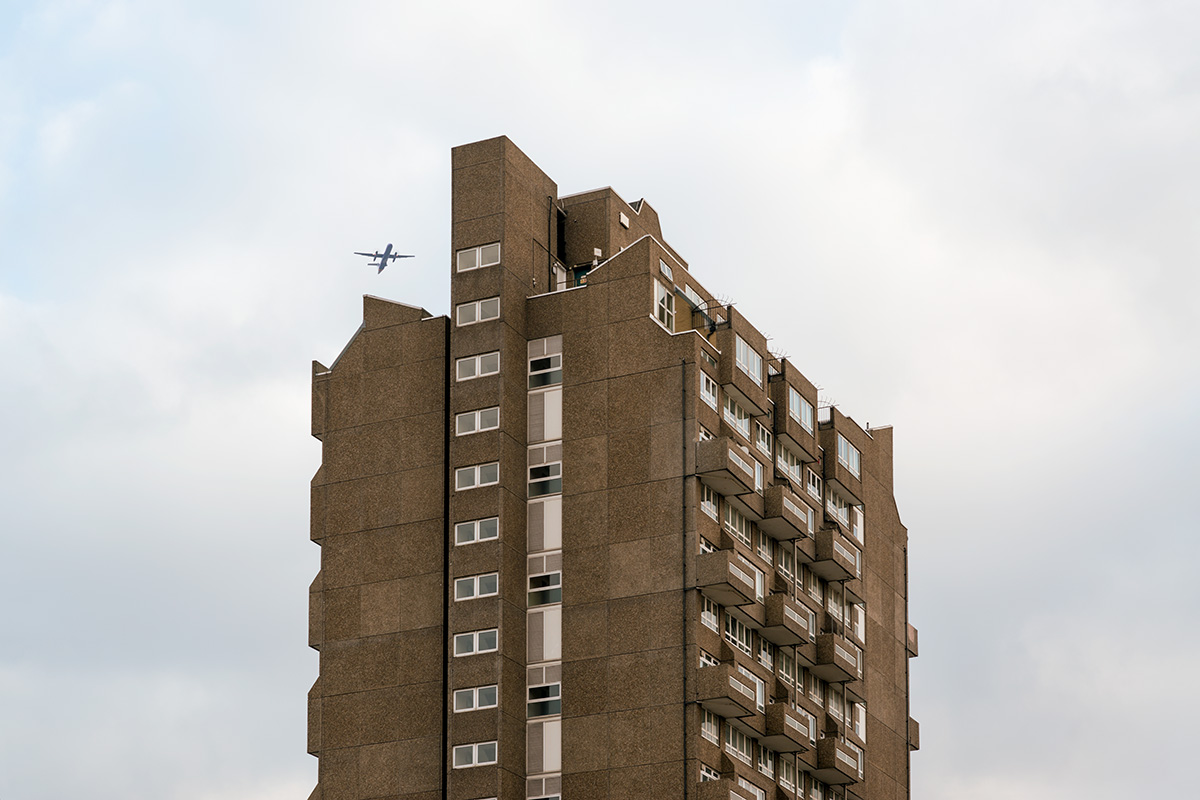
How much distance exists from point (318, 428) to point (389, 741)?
1759 centimetres

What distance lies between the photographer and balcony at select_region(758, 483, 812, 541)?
119438 mm

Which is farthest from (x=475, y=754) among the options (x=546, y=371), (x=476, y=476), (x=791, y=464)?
(x=791, y=464)

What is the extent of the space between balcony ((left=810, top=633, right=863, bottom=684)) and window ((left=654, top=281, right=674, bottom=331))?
19722mm

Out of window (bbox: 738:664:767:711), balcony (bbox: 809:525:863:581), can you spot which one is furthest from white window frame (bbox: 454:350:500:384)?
balcony (bbox: 809:525:863:581)

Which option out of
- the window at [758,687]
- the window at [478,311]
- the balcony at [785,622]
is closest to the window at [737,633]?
the balcony at [785,622]

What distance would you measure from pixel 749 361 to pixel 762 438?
15.3 ft

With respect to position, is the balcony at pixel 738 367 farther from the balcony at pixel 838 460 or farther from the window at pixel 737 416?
the balcony at pixel 838 460

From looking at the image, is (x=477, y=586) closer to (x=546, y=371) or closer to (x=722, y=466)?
(x=546, y=371)

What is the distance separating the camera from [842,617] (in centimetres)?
12938

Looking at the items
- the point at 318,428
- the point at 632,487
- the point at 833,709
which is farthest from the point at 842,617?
the point at 318,428

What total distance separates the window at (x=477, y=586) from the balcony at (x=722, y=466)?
11.2 metres

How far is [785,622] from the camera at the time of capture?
118375mm

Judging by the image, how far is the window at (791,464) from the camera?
125 m

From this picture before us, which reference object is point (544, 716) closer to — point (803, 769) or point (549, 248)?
point (803, 769)
